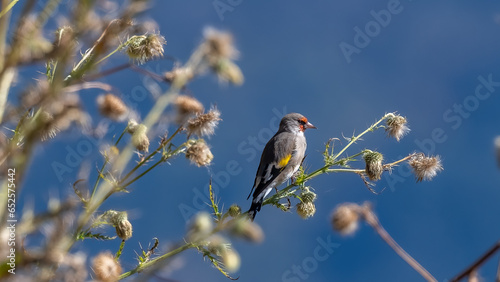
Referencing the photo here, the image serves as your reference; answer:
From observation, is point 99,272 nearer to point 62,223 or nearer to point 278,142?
point 62,223

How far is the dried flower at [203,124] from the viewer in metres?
3.49

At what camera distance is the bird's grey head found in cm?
884

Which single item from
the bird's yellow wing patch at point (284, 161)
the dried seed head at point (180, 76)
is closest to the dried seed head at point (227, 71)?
the dried seed head at point (180, 76)

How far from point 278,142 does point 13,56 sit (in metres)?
7.03

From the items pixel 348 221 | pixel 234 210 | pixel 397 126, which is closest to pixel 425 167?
pixel 397 126

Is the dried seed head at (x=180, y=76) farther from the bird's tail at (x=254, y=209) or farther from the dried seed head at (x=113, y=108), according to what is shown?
the bird's tail at (x=254, y=209)

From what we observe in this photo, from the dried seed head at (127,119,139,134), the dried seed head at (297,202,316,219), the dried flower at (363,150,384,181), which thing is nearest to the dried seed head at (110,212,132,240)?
the dried seed head at (127,119,139,134)

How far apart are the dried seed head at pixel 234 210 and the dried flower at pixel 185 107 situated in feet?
5.23

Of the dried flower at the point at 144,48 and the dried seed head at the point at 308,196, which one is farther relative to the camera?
the dried seed head at the point at 308,196

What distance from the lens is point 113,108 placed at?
2102 mm

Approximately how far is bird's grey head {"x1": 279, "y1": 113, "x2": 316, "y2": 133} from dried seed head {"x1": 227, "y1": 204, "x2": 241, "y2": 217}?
4674mm

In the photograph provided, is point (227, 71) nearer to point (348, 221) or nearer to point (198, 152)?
point (348, 221)

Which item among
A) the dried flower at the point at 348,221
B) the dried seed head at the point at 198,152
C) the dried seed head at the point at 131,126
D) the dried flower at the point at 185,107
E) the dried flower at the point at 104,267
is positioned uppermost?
the dried seed head at the point at 131,126

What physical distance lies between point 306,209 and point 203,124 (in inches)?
64.3
